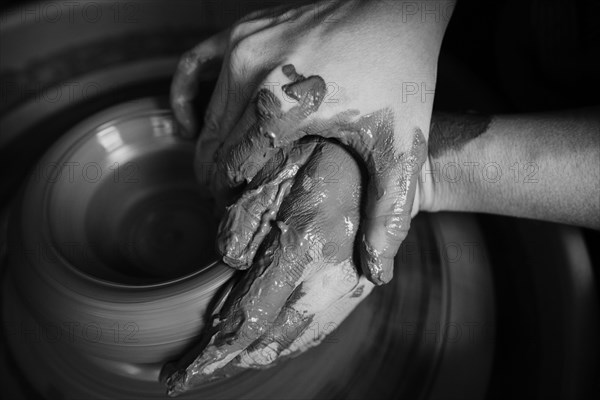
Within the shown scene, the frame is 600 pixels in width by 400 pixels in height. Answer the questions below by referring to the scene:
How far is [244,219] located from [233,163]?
0.13 meters

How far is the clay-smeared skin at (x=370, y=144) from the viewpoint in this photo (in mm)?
934

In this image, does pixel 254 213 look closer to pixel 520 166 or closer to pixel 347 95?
pixel 347 95

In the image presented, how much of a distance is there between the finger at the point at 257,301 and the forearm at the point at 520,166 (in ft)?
1.52

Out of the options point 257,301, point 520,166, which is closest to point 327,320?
point 257,301

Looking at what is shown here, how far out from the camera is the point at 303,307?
0.99m

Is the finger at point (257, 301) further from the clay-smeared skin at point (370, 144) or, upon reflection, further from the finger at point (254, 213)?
the clay-smeared skin at point (370, 144)

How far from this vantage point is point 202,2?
5.53 feet

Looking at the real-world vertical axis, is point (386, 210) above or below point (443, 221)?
above

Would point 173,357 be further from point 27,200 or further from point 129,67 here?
point 129,67

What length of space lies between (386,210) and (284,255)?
Answer: 21 centimetres

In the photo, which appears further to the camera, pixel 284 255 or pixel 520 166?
pixel 520 166

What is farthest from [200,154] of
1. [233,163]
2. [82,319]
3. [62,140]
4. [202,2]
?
[202,2]

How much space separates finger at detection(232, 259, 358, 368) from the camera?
98cm

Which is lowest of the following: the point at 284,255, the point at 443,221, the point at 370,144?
the point at 443,221
